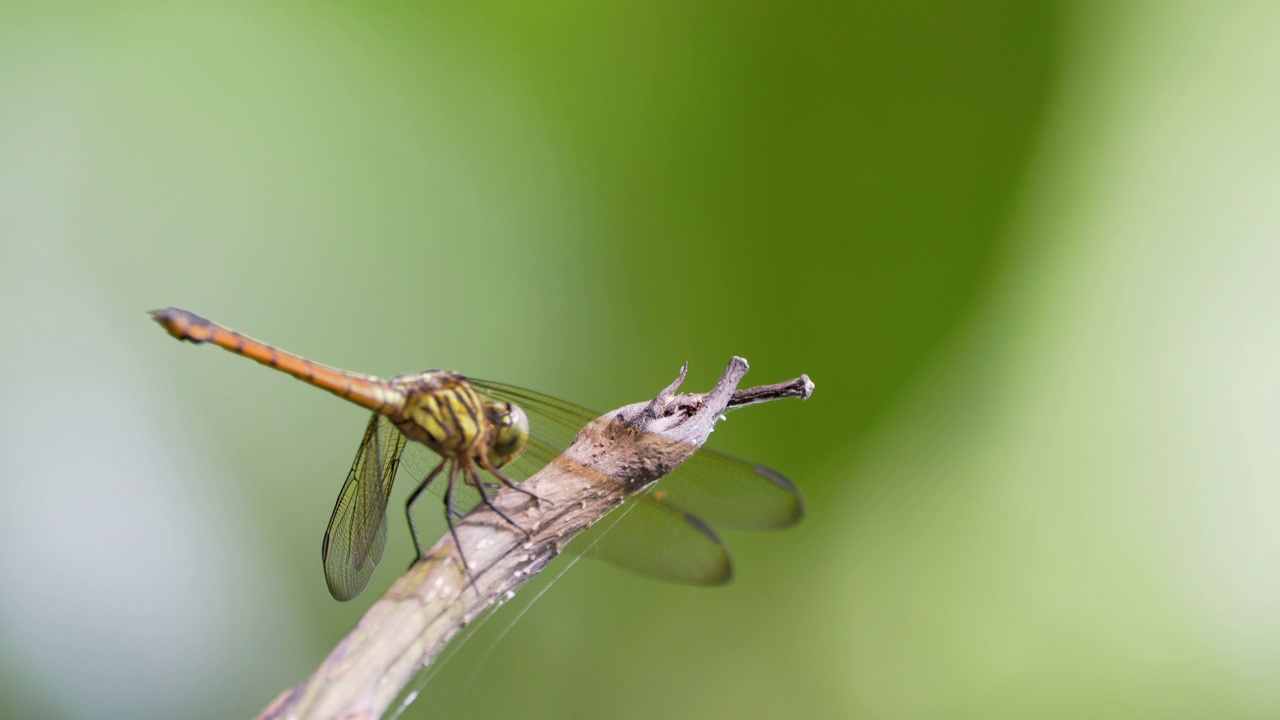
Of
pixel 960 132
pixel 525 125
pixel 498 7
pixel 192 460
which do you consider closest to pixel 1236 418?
pixel 960 132

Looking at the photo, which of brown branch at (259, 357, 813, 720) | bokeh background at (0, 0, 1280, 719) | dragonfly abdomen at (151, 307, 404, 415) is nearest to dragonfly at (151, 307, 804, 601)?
dragonfly abdomen at (151, 307, 404, 415)

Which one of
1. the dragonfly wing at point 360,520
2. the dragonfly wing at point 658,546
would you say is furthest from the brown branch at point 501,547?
the dragonfly wing at point 360,520

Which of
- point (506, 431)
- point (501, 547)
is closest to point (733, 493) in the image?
point (506, 431)

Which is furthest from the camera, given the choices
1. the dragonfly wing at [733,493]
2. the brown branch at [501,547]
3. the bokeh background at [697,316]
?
the bokeh background at [697,316]

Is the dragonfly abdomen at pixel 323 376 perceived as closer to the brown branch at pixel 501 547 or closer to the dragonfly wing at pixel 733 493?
the brown branch at pixel 501 547

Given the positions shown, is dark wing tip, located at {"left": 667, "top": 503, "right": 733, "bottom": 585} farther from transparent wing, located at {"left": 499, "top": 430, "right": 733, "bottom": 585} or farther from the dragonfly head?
the dragonfly head

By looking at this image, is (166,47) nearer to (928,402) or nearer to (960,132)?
(960,132)

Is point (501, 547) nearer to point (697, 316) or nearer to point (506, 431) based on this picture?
point (506, 431)
